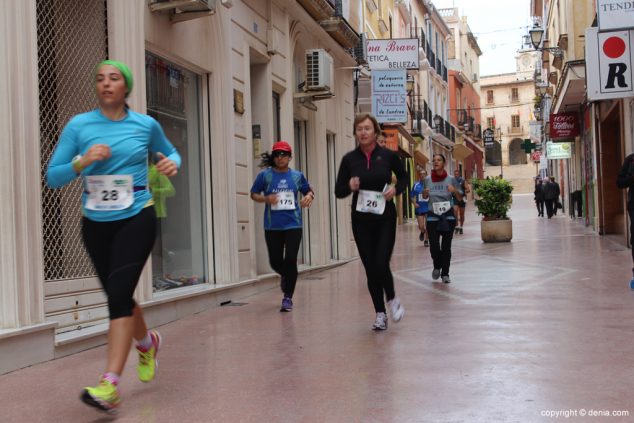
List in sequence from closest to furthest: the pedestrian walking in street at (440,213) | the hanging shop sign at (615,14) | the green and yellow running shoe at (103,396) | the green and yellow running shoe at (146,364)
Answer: the green and yellow running shoe at (103,396)
the green and yellow running shoe at (146,364)
the pedestrian walking in street at (440,213)
the hanging shop sign at (615,14)

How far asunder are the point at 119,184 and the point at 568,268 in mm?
9098

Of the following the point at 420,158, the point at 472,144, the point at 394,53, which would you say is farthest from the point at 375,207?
the point at 472,144

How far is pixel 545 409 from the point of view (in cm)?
411

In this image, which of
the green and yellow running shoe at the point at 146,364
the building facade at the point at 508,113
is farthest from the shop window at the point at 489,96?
the green and yellow running shoe at the point at 146,364

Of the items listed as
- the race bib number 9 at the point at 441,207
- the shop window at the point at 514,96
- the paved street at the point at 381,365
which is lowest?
the paved street at the point at 381,365

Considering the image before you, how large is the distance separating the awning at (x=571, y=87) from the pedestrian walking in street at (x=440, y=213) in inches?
361

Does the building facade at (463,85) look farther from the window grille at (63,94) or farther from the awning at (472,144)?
the window grille at (63,94)

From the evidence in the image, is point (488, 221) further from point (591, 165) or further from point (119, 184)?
point (119, 184)

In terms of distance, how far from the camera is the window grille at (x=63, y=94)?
21.6 feet

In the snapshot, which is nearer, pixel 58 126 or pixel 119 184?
pixel 119 184

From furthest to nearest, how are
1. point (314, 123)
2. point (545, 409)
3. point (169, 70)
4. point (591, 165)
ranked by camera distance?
point (591, 165), point (314, 123), point (169, 70), point (545, 409)

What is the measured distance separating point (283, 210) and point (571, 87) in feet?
47.8

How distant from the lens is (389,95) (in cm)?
1927

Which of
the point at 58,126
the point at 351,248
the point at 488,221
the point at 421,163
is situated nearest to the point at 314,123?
the point at 351,248
